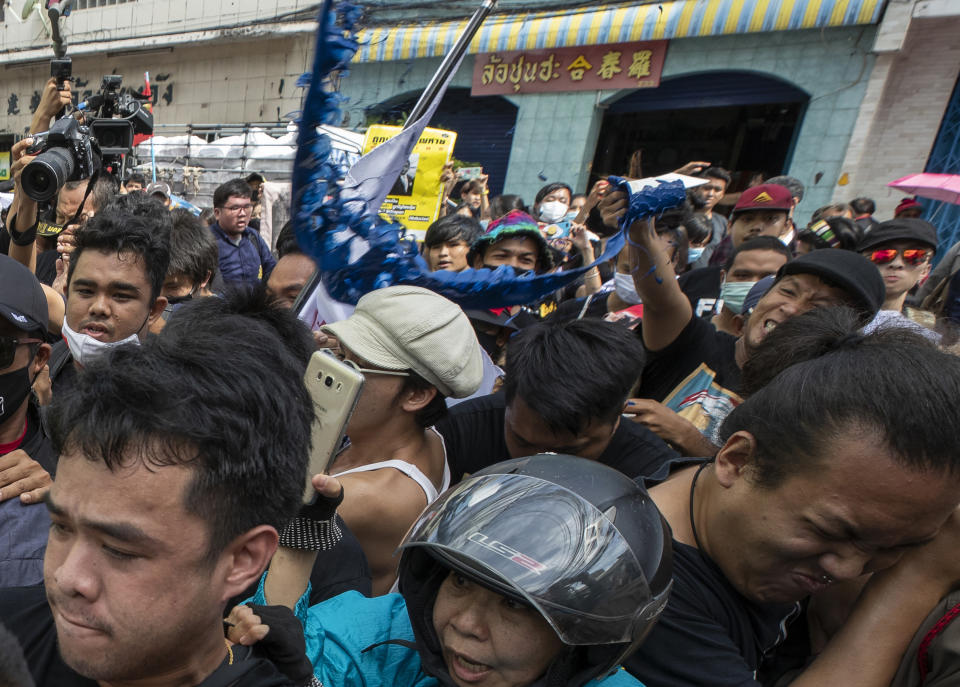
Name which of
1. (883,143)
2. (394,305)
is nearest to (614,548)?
(394,305)

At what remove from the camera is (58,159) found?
298 centimetres

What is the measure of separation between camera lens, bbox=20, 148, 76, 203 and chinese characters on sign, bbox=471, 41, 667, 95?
264 inches

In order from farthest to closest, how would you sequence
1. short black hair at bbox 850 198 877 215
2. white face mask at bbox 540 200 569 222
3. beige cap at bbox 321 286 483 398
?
1. short black hair at bbox 850 198 877 215
2. white face mask at bbox 540 200 569 222
3. beige cap at bbox 321 286 483 398

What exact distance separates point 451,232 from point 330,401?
95.2 inches

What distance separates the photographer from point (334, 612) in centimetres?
133

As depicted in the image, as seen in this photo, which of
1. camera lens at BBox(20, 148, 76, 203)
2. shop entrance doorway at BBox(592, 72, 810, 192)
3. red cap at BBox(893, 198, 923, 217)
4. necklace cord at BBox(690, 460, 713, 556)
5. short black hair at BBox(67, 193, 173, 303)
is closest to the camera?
necklace cord at BBox(690, 460, 713, 556)

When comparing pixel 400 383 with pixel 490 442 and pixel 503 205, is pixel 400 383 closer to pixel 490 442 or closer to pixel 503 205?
pixel 490 442

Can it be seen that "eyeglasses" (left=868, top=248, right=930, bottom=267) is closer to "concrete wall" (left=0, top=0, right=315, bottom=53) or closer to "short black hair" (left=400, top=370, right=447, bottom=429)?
"short black hair" (left=400, top=370, right=447, bottom=429)

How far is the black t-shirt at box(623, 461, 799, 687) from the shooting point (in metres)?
1.20

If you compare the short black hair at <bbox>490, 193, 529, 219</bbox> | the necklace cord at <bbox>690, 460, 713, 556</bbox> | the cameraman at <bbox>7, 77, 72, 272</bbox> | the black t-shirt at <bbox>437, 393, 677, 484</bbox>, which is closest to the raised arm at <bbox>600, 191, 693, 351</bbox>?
the black t-shirt at <bbox>437, 393, 677, 484</bbox>

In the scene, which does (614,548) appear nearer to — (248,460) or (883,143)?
(248,460)

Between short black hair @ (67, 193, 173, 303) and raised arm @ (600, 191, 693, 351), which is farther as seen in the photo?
short black hair @ (67, 193, 173, 303)

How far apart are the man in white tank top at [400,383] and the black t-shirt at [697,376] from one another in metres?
0.82

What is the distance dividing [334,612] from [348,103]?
4.44ft
